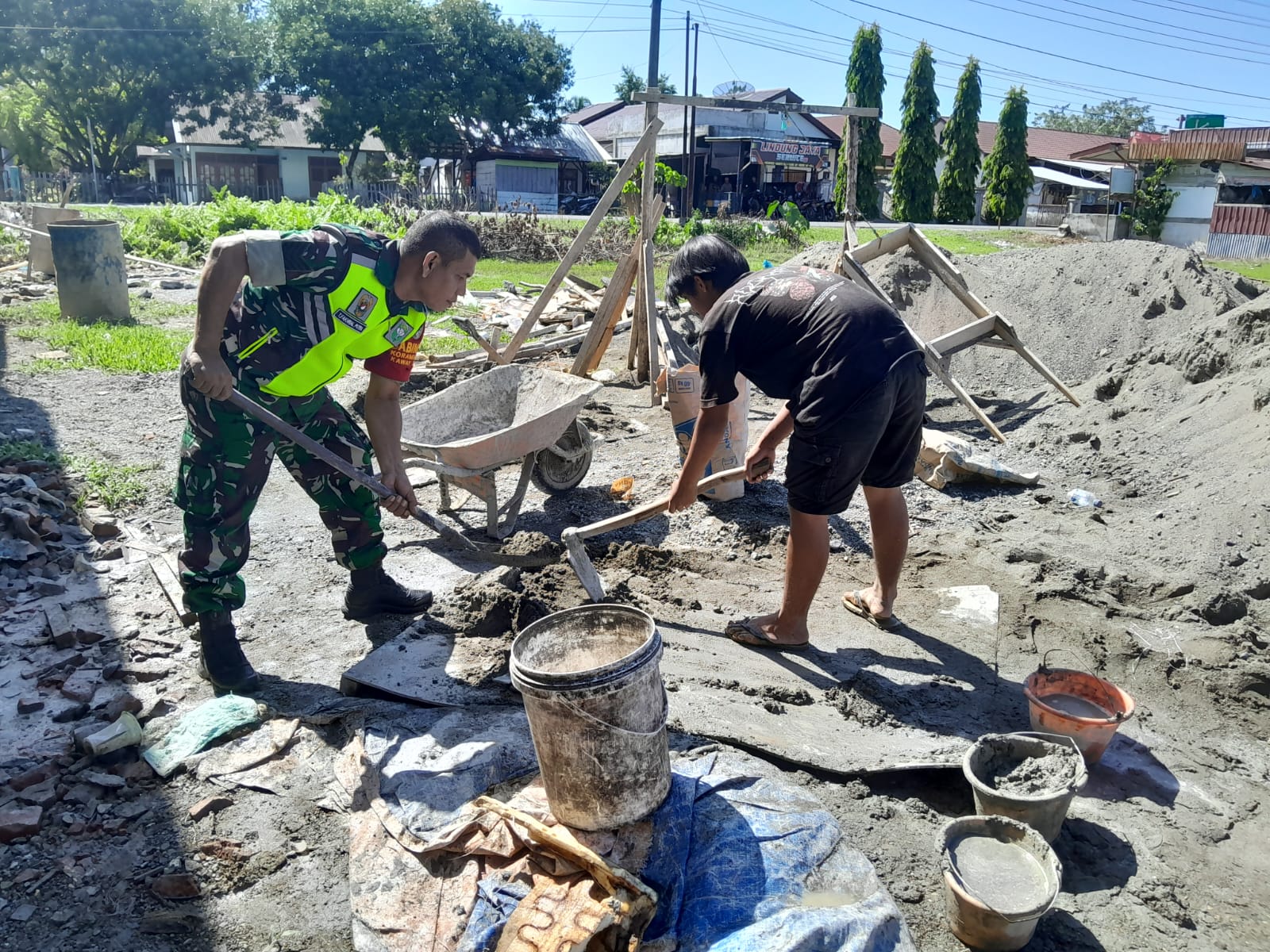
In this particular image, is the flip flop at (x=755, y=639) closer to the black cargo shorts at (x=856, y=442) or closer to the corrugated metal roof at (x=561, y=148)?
the black cargo shorts at (x=856, y=442)

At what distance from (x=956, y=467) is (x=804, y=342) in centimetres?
276

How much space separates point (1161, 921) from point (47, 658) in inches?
155

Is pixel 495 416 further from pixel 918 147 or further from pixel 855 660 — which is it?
pixel 918 147

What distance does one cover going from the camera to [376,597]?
396 centimetres

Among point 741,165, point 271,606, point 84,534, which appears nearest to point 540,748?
point 271,606

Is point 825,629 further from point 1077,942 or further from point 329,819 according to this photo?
point 329,819

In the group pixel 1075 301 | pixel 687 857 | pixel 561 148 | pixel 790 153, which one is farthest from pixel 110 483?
pixel 561 148

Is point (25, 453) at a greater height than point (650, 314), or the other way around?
point (650, 314)

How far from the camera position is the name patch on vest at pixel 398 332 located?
3457mm

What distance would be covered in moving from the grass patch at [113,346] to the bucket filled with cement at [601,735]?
8.06 meters

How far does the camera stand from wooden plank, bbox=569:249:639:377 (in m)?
8.32

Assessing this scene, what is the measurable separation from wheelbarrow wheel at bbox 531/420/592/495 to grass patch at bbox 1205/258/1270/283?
15814 millimetres

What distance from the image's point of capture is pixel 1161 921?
234cm

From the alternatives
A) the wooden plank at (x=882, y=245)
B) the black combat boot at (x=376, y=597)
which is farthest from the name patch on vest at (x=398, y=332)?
the wooden plank at (x=882, y=245)
